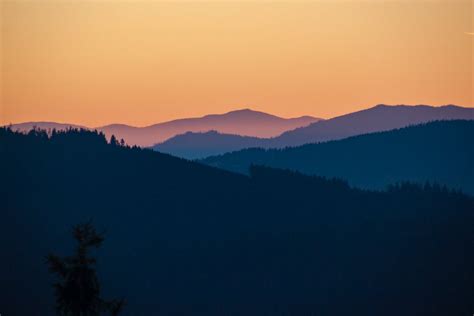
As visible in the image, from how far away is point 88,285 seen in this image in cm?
5581

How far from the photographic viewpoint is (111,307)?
180 ft

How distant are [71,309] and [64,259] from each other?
318 cm

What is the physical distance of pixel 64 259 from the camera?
2170 inches

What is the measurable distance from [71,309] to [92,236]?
4515 mm

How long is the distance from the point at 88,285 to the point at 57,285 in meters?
1.82

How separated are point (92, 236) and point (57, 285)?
3.57 m

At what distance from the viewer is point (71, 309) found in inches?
2200

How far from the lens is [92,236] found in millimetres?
56438

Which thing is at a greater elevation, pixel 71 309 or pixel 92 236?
pixel 92 236

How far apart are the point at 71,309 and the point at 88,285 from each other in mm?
1775

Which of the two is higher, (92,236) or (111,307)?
(92,236)

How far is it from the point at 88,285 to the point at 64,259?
220 cm
